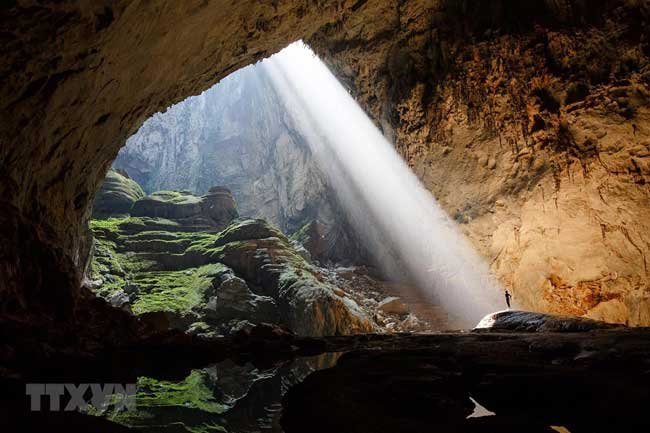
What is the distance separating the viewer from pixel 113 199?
3559 cm

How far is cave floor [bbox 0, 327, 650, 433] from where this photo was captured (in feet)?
7.66

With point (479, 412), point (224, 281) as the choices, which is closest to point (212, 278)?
point (224, 281)

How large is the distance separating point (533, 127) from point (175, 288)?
21.5 meters

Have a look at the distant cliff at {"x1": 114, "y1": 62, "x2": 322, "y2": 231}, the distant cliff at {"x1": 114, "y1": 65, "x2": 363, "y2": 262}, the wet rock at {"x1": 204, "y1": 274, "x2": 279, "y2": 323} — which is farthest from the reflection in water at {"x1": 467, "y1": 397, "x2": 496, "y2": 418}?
the distant cliff at {"x1": 114, "y1": 62, "x2": 322, "y2": 231}

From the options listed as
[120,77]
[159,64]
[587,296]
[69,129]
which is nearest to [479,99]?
[587,296]

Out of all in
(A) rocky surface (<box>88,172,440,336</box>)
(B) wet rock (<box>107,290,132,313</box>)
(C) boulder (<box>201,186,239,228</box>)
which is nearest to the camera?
(B) wet rock (<box>107,290,132,313</box>)

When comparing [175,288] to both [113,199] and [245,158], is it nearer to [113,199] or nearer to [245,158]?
[113,199]

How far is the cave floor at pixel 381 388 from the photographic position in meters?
2.34

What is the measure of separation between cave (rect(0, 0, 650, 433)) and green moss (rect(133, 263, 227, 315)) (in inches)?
79.7

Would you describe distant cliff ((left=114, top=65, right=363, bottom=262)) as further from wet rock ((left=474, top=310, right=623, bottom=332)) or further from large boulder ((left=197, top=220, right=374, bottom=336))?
wet rock ((left=474, top=310, right=623, bottom=332))

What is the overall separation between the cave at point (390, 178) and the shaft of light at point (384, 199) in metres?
1.25

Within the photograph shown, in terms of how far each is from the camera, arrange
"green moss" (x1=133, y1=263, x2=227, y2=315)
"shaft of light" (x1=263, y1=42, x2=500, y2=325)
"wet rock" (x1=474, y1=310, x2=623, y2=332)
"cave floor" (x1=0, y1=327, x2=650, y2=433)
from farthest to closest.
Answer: "green moss" (x1=133, y1=263, x2=227, y2=315), "shaft of light" (x1=263, y1=42, x2=500, y2=325), "wet rock" (x1=474, y1=310, x2=623, y2=332), "cave floor" (x1=0, y1=327, x2=650, y2=433)

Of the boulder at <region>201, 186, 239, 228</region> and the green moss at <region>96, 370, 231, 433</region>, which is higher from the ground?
the boulder at <region>201, 186, 239, 228</region>

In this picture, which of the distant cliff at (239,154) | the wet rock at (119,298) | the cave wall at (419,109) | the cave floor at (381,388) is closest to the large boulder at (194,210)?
the distant cliff at (239,154)
